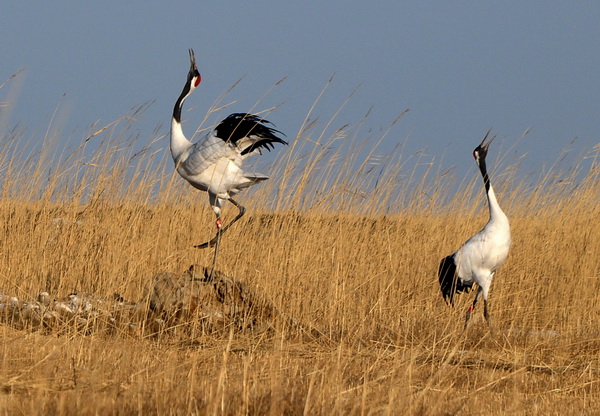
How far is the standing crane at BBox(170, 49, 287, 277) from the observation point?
5.99 meters

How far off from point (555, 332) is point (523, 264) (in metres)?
1.70

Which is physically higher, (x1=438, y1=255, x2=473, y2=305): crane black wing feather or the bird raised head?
the bird raised head

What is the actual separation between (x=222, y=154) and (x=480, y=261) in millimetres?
2086

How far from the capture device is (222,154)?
601cm

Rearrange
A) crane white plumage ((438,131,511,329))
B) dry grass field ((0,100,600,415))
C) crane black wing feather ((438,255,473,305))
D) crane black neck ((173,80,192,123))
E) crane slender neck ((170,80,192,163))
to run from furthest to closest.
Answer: crane black neck ((173,80,192,123)), crane slender neck ((170,80,192,163)), crane black wing feather ((438,255,473,305)), crane white plumage ((438,131,511,329)), dry grass field ((0,100,600,415))

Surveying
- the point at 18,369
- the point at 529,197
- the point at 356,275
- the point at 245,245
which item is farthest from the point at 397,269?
the point at 18,369

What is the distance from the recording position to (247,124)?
19.7ft

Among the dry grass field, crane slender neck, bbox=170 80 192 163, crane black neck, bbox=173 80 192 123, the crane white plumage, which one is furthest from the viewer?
crane black neck, bbox=173 80 192 123

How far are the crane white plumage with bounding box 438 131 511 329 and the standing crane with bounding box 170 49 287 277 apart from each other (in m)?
1.59

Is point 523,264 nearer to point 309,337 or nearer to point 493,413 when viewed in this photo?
point 309,337

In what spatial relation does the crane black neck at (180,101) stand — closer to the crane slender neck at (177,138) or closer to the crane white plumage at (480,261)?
the crane slender neck at (177,138)

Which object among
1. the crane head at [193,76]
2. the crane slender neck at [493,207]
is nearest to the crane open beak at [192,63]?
the crane head at [193,76]

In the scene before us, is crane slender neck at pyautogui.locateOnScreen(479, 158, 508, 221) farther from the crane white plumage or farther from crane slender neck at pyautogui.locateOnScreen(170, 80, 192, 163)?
crane slender neck at pyautogui.locateOnScreen(170, 80, 192, 163)

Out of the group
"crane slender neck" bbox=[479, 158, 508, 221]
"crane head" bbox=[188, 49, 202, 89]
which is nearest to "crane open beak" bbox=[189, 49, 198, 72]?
"crane head" bbox=[188, 49, 202, 89]
